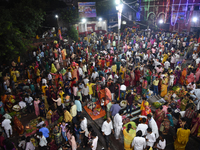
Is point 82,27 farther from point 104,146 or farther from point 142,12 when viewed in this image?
point 104,146

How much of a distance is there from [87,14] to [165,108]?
75.6 feet

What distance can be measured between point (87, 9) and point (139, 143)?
80.5 ft

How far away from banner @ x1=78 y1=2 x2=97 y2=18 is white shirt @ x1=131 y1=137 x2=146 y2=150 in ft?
76.7

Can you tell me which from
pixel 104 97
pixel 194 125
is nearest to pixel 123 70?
pixel 104 97

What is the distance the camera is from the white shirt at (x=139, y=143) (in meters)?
4.12

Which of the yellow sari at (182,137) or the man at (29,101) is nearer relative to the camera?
the yellow sari at (182,137)

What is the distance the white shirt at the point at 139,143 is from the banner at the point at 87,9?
23.4m

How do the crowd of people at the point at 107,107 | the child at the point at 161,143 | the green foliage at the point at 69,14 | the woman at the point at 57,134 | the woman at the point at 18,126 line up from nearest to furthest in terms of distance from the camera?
the child at the point at 161,143 < the crowd of people at the point at 107,107 < the woman at the point at 57,134 < the woman at the point at 18,126 < the green foliage at the point at 69,14

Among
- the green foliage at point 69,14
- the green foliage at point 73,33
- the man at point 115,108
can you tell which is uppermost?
the green foliage at point 69,14

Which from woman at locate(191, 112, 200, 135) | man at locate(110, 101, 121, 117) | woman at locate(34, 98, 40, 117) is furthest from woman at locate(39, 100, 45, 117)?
woman at locate(191, 112, 200, 135)

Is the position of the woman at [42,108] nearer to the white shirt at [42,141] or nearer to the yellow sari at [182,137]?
the white shirt at [42,141]

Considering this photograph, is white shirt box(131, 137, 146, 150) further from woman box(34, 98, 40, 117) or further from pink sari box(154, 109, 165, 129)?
woman box(34, 98, 40, 117)

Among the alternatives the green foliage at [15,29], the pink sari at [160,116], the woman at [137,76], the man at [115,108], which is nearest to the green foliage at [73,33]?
the green foliage at [15,29]

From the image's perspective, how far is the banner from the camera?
23.6 meters
